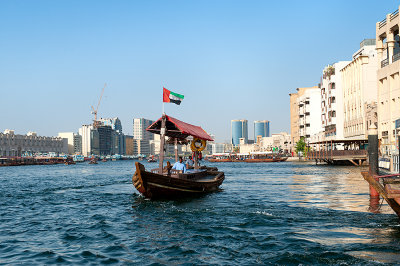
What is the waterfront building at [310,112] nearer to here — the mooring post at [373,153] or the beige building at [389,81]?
the beige building at [389,81]

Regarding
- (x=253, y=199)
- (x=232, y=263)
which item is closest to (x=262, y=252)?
(x=232, y=263)

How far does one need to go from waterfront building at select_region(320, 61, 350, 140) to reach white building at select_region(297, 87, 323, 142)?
17103 millimetres

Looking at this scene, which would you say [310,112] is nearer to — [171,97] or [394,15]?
[394,15]

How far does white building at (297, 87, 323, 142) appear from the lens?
114963 mm

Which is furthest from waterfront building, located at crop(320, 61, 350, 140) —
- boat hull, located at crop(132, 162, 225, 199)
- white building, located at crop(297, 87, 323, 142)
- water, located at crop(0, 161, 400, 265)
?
water, located at crop(0, 161, 400, 265)

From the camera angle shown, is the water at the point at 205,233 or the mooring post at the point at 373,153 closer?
the water at the point at 205,233

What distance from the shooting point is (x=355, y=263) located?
32.6 feet

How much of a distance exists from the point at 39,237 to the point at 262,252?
7.86 metres

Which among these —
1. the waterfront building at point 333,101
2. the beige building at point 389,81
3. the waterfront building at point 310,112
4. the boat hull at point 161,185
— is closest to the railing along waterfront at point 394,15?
the beige building at point 389,81

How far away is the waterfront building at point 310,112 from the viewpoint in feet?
377

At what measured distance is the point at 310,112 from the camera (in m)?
117

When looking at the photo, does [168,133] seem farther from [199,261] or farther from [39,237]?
[199,261]

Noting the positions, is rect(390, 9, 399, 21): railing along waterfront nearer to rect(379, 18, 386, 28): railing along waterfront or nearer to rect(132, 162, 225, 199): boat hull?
rect(379, 18, 386, 28): railing along waterfront

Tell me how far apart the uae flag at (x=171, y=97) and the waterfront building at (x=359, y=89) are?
4818 centimetres
